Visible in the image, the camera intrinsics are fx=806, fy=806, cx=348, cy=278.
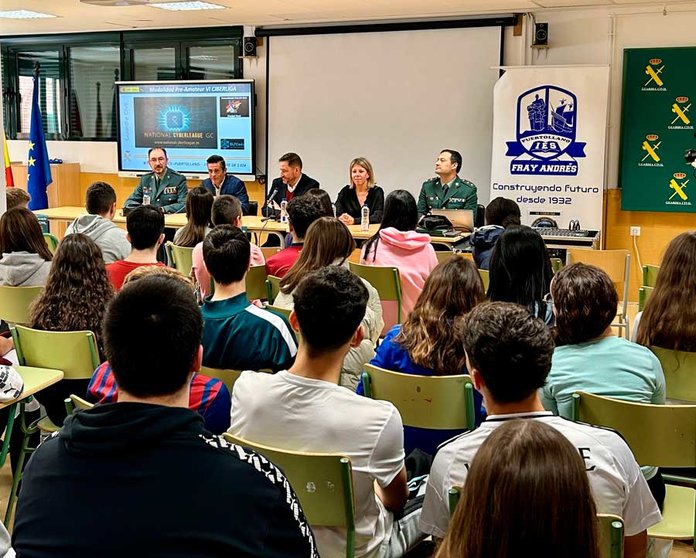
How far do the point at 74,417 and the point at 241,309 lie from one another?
1.68 meters

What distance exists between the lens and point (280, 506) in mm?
1299

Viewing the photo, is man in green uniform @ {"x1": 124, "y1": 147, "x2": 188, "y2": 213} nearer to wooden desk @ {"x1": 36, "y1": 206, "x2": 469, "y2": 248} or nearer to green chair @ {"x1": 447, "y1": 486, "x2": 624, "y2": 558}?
wooden desk @ {"x1": 36, "y1": 206, "x2": 469, "y2": 248}

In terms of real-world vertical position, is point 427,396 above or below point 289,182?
below

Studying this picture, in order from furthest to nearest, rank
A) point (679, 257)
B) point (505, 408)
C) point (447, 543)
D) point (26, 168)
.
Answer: point (26, 168), point (679, 257), point (505, 408), point (447, 543)

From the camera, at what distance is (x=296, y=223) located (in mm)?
4605

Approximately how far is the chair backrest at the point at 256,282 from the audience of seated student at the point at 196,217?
96 cm

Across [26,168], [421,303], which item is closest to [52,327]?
[421,303]

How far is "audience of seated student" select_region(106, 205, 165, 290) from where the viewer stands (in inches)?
165

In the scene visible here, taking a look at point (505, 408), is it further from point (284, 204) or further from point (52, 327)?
point (284, 204)

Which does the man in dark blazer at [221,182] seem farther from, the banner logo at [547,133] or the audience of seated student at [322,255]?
the audience of seated student at [322,255]

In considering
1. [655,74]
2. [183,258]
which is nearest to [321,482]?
[183,258]

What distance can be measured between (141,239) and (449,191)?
3.82 m

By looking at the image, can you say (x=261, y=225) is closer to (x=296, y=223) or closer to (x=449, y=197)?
(x=449, y=197)

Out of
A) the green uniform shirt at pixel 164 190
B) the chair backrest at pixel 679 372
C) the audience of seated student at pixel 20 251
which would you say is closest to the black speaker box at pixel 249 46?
the green uniform shirt at pixel 164 190
